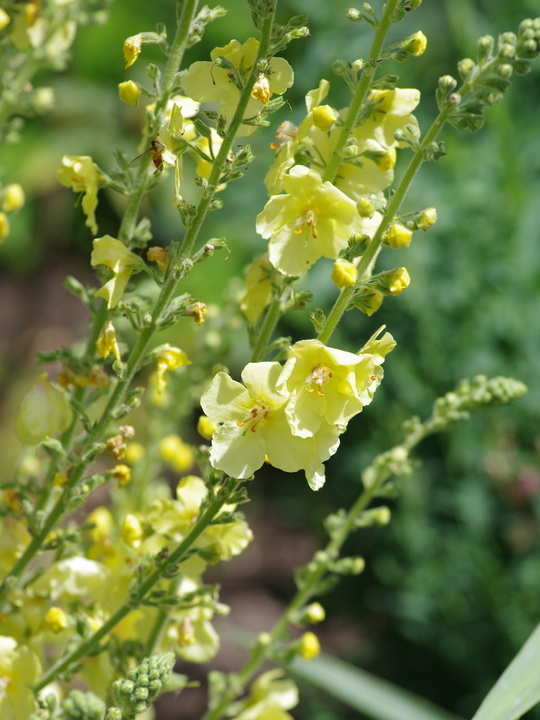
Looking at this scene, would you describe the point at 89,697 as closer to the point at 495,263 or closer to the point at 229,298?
the point at 229,298

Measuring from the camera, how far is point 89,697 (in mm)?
823

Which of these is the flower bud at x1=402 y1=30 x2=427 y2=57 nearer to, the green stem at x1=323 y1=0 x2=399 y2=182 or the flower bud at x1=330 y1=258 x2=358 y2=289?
the green stem at x1=323 y1=0 x2=399 y2=182

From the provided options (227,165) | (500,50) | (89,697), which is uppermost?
(500,50)

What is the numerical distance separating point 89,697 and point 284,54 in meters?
3.93

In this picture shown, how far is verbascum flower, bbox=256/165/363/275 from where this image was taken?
0.88 metres

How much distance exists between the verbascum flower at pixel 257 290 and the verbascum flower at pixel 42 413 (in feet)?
1.03

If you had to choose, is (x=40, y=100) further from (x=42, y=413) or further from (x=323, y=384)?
(x=323, y=384)

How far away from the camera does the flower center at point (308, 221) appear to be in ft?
2.99

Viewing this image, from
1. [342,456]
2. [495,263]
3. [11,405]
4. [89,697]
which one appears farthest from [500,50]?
[11,405]

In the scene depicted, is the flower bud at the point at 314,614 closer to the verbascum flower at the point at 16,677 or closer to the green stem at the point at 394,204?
the verbascum flower at the point at 16,677

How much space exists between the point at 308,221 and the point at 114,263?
25 centimetres

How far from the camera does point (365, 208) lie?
89 centimetres

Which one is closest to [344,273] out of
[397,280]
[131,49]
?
[397,280]

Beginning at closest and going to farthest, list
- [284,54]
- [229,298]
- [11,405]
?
[229,298], [284,54], [11,405]
